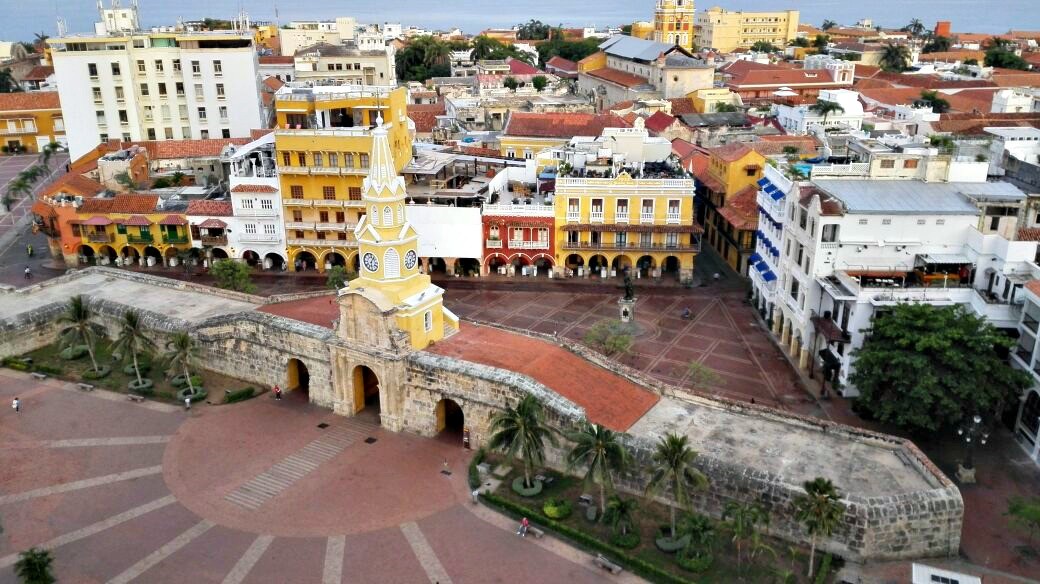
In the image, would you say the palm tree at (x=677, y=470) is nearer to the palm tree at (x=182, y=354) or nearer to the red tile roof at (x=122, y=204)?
the palm tree at (x=182, y=354)

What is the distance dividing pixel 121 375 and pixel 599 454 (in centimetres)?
3164

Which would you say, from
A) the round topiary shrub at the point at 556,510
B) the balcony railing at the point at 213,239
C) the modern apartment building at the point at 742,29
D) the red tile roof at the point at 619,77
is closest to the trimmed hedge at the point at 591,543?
the round topiary shrub at the point at 556,510

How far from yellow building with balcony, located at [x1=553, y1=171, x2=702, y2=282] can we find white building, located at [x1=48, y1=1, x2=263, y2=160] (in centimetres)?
4347

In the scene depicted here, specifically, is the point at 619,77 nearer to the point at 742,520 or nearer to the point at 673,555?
the point at 673,555

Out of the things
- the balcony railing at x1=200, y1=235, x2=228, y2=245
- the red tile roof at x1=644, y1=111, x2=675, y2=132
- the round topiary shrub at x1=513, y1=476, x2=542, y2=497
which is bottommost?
the round topiary shrub at x1=513, y1=476, x2=542, y2=497

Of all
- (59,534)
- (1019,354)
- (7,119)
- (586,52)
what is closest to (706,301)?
(1019,354)

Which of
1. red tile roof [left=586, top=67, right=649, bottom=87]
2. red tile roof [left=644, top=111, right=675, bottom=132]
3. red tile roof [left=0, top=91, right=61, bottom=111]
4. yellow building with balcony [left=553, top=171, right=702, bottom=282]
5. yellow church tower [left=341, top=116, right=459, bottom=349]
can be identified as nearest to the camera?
yellow church tower [left=341, top=116, right=459, bottom=349]

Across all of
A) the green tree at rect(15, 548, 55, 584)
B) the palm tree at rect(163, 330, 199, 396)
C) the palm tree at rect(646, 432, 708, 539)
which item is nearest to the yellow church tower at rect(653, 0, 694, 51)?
the palm tree at rect(163, 330, 199, 396)

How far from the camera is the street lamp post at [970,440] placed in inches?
1441

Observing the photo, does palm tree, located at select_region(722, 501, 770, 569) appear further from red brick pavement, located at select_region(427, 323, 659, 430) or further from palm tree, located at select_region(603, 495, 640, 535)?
red brick pavement, located at select_region(427, 323, 659, 430)

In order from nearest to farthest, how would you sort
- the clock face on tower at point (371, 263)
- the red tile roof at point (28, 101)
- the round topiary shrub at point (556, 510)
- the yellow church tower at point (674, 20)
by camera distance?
the round topiary shrub at point (556, 510) → the clock face on tower at point (371, 263) → the red tile roof at point (28, 101) → the yellow church tower at point (674, 20)

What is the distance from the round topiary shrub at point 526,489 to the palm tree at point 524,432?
1.09 m

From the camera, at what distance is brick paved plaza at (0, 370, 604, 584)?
3234cm

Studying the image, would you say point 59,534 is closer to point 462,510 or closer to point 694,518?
point 462,510
